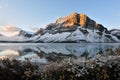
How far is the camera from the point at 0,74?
8.34 metres

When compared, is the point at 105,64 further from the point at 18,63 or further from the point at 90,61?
the point at 18,63

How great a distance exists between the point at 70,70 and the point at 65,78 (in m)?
0.29

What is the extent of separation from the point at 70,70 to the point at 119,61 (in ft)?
6.18

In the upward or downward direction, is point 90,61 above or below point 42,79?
above

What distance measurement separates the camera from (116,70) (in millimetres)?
8406

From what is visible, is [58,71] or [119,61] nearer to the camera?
[58,71]

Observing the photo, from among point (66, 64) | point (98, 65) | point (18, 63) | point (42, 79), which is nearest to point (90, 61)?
point (98, 65)

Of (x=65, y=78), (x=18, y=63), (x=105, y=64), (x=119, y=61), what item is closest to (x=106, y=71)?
(x=105, y=64)

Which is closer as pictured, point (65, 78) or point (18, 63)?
point (65, 78)

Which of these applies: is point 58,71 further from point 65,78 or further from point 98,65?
point 98,65

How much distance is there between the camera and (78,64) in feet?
26.9

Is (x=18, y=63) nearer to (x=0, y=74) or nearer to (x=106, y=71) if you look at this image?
(x=0, y=74)

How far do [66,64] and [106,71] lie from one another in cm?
130

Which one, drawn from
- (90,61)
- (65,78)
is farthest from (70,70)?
(90,61)
